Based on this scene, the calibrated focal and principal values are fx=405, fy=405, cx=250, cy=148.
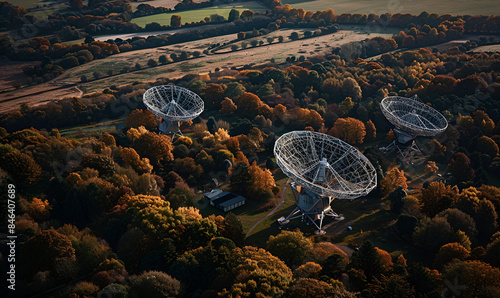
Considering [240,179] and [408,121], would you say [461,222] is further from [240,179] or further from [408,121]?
[240,179]

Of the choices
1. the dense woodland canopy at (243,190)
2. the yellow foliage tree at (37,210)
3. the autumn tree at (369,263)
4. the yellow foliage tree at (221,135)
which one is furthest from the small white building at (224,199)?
the autumn tree at (369,263)

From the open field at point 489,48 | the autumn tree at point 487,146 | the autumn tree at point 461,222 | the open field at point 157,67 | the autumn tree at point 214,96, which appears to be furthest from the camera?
the open field at point 489,48

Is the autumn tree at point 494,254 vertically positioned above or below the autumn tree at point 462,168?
above

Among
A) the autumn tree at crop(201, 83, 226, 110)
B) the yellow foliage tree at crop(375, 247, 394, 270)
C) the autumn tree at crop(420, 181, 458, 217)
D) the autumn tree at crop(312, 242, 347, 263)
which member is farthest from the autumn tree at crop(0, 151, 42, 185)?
the autumn tree at crop(420, 181, 458, 217)

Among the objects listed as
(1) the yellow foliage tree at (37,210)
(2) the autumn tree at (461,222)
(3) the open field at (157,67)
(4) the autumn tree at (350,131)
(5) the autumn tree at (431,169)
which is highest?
(2) the autumn tree at (461,222)

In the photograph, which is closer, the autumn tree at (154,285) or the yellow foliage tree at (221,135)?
the autumn tree at (154,285)

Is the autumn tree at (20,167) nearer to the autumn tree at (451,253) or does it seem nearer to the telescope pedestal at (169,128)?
the telescope pedestal at (169,128)

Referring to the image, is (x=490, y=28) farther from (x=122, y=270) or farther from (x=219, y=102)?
(x=122, y=270)
